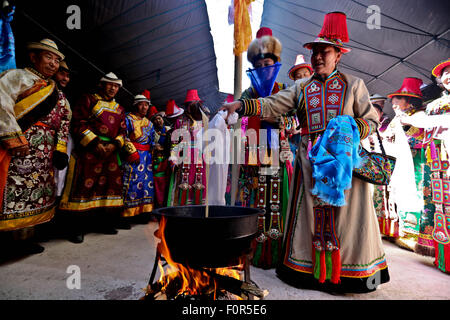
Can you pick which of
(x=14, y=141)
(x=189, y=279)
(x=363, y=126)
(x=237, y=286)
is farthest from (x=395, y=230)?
(x=14, y=141)

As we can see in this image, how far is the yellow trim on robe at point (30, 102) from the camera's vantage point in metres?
2.15

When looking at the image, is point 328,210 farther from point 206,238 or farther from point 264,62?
point 264,62

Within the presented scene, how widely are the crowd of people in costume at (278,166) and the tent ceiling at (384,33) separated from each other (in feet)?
3.88

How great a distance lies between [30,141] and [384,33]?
6.07 meters

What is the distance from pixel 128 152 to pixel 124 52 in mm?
2330

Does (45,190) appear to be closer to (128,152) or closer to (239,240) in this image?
(128,152)

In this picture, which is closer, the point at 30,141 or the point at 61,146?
the point at 30,141

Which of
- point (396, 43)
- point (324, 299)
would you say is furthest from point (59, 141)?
point (396, 43)

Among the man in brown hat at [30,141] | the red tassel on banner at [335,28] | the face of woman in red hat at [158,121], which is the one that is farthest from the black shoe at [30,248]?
the red tassel on banner at [335,28]

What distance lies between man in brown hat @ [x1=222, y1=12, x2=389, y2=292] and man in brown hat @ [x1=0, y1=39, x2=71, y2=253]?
1.96 m

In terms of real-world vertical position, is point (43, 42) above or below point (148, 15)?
below

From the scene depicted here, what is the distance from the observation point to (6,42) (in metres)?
2.15

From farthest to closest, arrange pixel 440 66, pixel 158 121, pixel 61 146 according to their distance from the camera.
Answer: pixel 158 121
pixel 61 146
pixel 440 66

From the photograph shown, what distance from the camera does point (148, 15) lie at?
13.2ft
